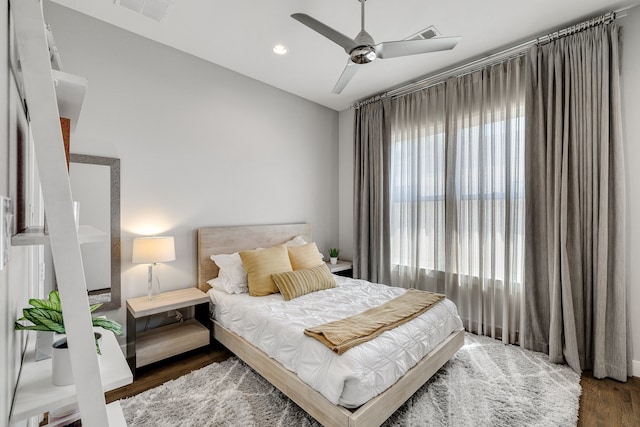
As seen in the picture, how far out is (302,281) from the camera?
9.74 ft

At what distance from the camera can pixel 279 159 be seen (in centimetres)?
404

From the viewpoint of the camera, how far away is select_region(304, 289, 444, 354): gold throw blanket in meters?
1.87

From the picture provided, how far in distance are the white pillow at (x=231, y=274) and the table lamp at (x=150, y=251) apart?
537mm

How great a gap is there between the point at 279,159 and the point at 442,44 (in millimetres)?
2375

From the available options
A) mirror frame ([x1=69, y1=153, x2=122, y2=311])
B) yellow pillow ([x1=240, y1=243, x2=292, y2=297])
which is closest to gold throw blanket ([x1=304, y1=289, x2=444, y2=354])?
yellow pillow ([x1=240, y1=243, x2=292, y2=297])

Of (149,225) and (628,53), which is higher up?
(628,53)

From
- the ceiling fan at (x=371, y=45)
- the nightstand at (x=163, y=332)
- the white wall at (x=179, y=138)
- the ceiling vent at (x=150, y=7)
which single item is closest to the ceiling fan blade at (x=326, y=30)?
the ceiling fan at (x=371, y=45)

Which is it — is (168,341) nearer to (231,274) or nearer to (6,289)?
(231,274)

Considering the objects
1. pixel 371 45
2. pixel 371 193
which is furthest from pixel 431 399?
pixel 371 193

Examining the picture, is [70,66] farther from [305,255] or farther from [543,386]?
[543,386]

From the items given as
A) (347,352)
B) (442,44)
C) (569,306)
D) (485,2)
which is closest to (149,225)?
(347,352)

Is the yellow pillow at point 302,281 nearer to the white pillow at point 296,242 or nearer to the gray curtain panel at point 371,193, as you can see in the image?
the white pillow at point 296,242

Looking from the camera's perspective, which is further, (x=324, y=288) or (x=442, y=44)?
(x=324, y=288)

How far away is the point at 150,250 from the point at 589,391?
142 inches
